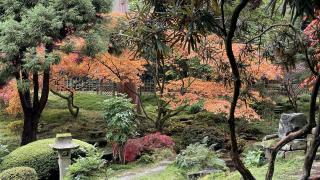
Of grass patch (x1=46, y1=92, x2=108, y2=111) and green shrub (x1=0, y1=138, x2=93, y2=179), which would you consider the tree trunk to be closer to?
green shrub (x1=0, y1=138, x2=93, y2=179)

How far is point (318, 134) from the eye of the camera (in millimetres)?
2859

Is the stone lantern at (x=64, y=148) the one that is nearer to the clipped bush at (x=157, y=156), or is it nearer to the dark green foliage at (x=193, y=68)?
the clipped bush at (x=157, y=156)

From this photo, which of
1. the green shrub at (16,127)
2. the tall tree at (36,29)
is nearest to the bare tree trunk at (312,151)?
the tall tree at (36,29)

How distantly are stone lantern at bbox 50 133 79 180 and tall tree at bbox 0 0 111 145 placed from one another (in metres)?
2.81

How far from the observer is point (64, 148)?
32.5 feet

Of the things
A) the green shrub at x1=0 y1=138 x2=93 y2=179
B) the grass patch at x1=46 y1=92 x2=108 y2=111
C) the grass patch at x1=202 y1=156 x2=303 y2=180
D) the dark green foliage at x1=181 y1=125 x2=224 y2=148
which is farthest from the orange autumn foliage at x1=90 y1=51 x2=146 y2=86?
the grass patch at x1=202 y1=156 x2=303 y2=180

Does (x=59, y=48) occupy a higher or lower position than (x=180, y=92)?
higher

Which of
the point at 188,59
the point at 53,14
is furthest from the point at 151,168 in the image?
the point at 53,14

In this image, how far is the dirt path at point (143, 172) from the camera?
1091cm

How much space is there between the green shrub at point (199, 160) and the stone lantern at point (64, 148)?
262 centimetres

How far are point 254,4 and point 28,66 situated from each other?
876 cm

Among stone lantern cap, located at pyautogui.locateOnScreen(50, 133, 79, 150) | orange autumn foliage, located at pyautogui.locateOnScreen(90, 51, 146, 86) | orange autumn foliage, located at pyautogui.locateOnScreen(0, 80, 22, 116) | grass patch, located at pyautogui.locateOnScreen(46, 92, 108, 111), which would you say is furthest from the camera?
grass patch, located at pyautogui.locateOnScreen(46, 92, 108, 111)

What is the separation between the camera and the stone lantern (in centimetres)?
993

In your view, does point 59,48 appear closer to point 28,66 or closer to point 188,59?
point 28,66
